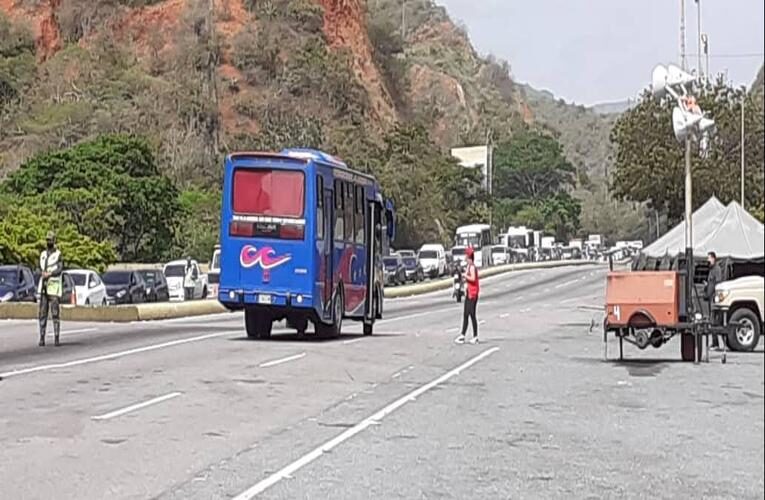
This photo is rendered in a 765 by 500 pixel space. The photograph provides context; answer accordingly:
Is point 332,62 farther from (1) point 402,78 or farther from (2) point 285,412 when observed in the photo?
(2) point 285,412

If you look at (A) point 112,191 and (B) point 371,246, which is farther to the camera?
(A) point 112,191

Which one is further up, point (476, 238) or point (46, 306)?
point (476, 238)

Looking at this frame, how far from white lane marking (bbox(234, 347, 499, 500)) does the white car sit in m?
21.3

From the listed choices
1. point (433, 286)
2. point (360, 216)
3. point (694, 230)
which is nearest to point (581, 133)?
point (694, 230)

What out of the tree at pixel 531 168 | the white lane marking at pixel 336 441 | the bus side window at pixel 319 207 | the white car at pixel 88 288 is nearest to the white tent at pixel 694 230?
the tree at pixel 531 168

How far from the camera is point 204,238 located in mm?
64750

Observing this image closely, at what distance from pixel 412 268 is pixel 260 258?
142 feet

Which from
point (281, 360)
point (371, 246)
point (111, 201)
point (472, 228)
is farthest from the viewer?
point (472, 228)

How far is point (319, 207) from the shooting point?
25547mm

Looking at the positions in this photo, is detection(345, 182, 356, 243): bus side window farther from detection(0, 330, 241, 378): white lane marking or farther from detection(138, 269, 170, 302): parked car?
detection(138, 269, 170, 302): parked car

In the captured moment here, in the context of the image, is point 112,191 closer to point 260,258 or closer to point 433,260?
point 433,260

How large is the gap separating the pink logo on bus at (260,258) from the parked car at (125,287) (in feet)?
56.6

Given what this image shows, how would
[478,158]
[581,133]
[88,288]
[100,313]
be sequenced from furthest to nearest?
[478,158]
[88,288]
[100,313]
[581,133]

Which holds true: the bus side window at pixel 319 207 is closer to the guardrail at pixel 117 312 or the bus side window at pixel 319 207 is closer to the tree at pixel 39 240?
the guardrail at pixel 117 312
